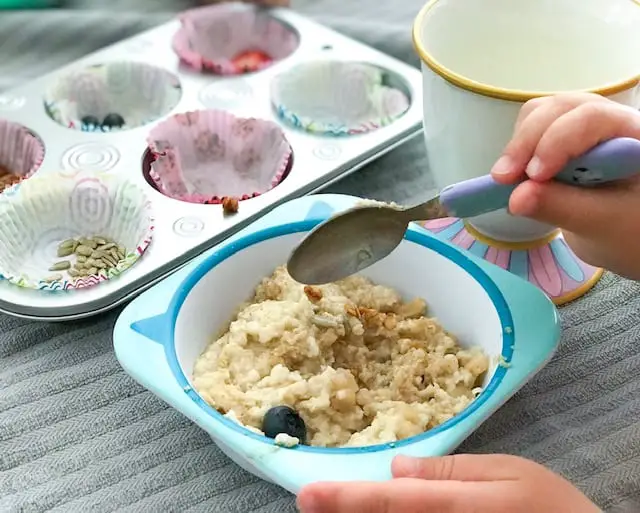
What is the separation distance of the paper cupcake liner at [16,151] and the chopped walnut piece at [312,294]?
0.39m

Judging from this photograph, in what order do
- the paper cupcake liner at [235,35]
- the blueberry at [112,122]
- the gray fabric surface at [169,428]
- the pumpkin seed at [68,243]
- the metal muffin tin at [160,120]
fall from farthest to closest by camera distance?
the paper cupcake liner at [235,35] < the blueberry at [112,122] < the pumpkin seed at [68,243] < the metal muffin tin at [160,120] < the gray fabric surface at [169,428]

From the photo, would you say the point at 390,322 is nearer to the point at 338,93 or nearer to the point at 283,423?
the point at 283,423

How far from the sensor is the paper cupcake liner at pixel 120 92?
3.28ft

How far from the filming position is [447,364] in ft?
2.02

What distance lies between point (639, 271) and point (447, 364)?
0.16 meters

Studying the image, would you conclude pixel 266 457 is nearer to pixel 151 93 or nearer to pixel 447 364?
pixel 447 364

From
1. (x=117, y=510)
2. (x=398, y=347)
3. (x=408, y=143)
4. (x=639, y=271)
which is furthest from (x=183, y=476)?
(x=408, y=143)

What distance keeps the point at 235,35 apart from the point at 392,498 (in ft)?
2.61

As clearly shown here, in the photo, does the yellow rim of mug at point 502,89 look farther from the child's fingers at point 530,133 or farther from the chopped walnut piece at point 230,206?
the chopped walnut piece at point 230,206

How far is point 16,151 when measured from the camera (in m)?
0.93

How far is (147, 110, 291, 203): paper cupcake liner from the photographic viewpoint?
3.00 feet

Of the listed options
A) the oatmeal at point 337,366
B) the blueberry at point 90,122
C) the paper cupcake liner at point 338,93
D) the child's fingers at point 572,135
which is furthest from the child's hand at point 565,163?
the blueberry at point 90,122

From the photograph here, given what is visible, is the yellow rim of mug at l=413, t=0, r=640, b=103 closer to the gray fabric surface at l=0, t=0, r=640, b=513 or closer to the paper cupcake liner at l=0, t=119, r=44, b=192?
the gray fabric surface at l=0, t=0, r=640, b=513

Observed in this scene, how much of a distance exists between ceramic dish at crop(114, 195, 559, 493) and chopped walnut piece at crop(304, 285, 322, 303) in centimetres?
5
